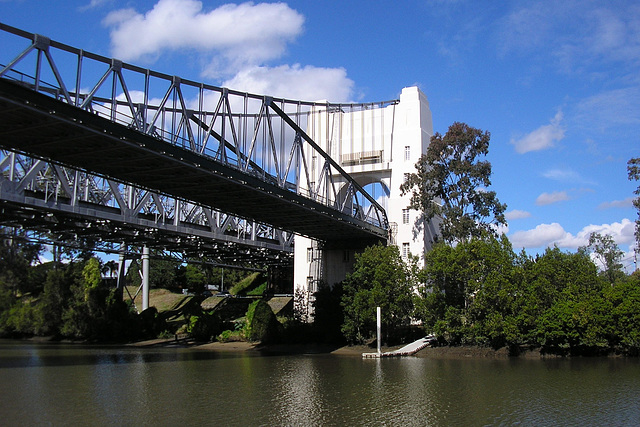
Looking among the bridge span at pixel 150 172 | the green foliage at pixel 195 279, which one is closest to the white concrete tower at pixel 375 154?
the bridge span at pixel 150 172

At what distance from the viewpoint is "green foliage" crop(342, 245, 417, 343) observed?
161ft

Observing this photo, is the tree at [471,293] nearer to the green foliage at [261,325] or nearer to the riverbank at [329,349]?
the riverbank at [329,349]

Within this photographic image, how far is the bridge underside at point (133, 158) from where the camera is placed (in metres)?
26.6

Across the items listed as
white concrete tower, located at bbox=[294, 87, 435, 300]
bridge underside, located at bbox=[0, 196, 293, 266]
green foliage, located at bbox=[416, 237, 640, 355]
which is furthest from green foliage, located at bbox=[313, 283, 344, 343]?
bridge underside, located at bbox=[0, 196, 293, 266]

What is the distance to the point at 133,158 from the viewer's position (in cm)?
3247

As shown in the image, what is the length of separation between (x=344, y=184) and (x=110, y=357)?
27.9 meters

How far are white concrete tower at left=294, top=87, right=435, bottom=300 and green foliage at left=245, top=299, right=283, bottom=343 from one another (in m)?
6.92

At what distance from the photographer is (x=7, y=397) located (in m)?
25.6

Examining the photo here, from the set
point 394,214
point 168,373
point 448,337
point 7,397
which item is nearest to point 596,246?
point 394,214

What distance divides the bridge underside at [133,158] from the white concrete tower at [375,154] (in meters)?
11.8

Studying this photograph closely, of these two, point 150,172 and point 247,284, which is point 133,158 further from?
point 247,284

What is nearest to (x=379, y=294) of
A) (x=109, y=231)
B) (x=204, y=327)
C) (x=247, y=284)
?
(x=204, y=327)

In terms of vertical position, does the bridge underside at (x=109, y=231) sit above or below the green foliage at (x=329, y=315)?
above

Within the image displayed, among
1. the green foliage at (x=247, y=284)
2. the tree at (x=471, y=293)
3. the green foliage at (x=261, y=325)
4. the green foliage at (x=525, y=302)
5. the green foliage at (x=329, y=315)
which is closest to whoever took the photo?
the green foliage at (x=525, y=302)
